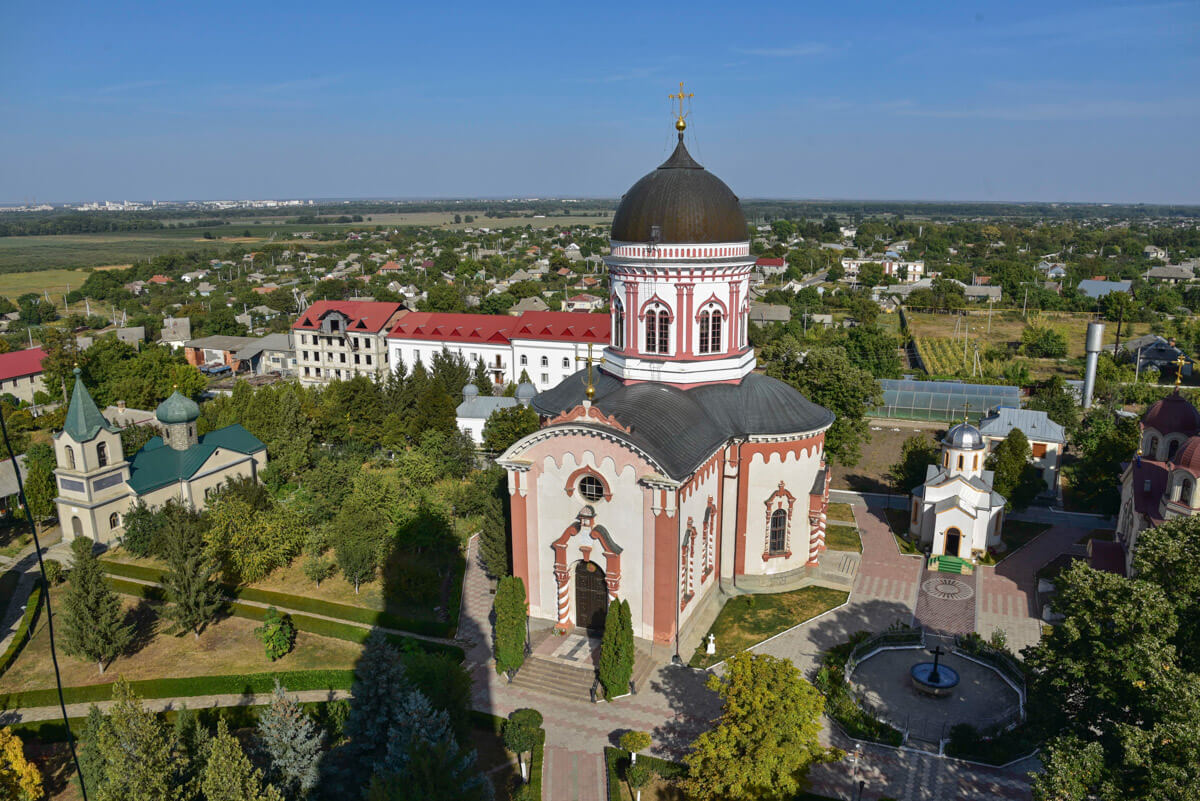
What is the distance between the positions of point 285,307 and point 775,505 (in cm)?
9113

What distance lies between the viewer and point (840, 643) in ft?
88.5

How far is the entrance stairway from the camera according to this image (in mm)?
32250

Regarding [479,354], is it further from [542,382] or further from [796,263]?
[796,263]

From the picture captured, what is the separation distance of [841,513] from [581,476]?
18641 mm

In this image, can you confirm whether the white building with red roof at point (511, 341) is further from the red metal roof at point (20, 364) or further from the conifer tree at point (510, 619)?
the conifer tree at point (510, 619)

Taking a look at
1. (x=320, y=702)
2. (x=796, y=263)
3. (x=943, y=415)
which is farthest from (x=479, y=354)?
(x=796, y=263)

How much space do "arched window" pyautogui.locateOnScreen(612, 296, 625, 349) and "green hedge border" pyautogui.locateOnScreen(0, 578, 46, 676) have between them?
22.1 metres

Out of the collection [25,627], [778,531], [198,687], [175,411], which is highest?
[175,411]

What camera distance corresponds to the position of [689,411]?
28359 millimetres

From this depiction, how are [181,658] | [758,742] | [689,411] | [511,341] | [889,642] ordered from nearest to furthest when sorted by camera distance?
[758,742], [889,642], [181,658], [689,411], [511,341]

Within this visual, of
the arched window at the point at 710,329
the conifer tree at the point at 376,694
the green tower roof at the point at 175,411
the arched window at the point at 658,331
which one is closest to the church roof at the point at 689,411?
the arched window at the point at 658,331

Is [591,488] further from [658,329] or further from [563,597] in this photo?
[658,329]

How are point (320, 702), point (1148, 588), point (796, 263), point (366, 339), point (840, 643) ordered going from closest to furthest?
1. point (1148, 588)
2. point (320, 702)
3. point (840, 643)
4. point (366, 339)
5. point (796, 263)

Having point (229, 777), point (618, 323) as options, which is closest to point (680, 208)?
point (618, 323)
